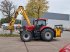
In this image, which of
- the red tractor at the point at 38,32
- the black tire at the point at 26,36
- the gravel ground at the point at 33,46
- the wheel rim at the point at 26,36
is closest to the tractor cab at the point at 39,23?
the red tractor at the point at 38,32

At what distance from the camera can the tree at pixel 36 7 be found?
45900 mm

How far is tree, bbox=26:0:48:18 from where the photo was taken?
4590cm

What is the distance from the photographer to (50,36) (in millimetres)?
24406

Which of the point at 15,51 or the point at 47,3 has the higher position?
the point at 47,3

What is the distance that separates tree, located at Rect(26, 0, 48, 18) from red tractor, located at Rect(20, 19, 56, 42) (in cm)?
2015

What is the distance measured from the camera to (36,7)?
45844 millimetres

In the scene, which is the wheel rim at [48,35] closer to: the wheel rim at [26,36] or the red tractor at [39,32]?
the red tractor at [39,32]

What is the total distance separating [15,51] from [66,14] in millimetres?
76724

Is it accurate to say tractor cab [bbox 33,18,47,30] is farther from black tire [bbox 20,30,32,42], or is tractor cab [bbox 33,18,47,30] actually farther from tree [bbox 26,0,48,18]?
tree [bbox 26,0,48,18]

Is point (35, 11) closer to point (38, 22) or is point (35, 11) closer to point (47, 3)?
point (47, 3)

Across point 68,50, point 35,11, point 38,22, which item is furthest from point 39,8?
point 68,50

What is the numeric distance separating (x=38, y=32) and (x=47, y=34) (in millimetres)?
970

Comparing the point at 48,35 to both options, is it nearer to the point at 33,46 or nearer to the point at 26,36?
the point at 26,36

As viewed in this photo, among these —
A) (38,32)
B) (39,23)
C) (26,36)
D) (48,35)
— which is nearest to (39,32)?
(38,32)
